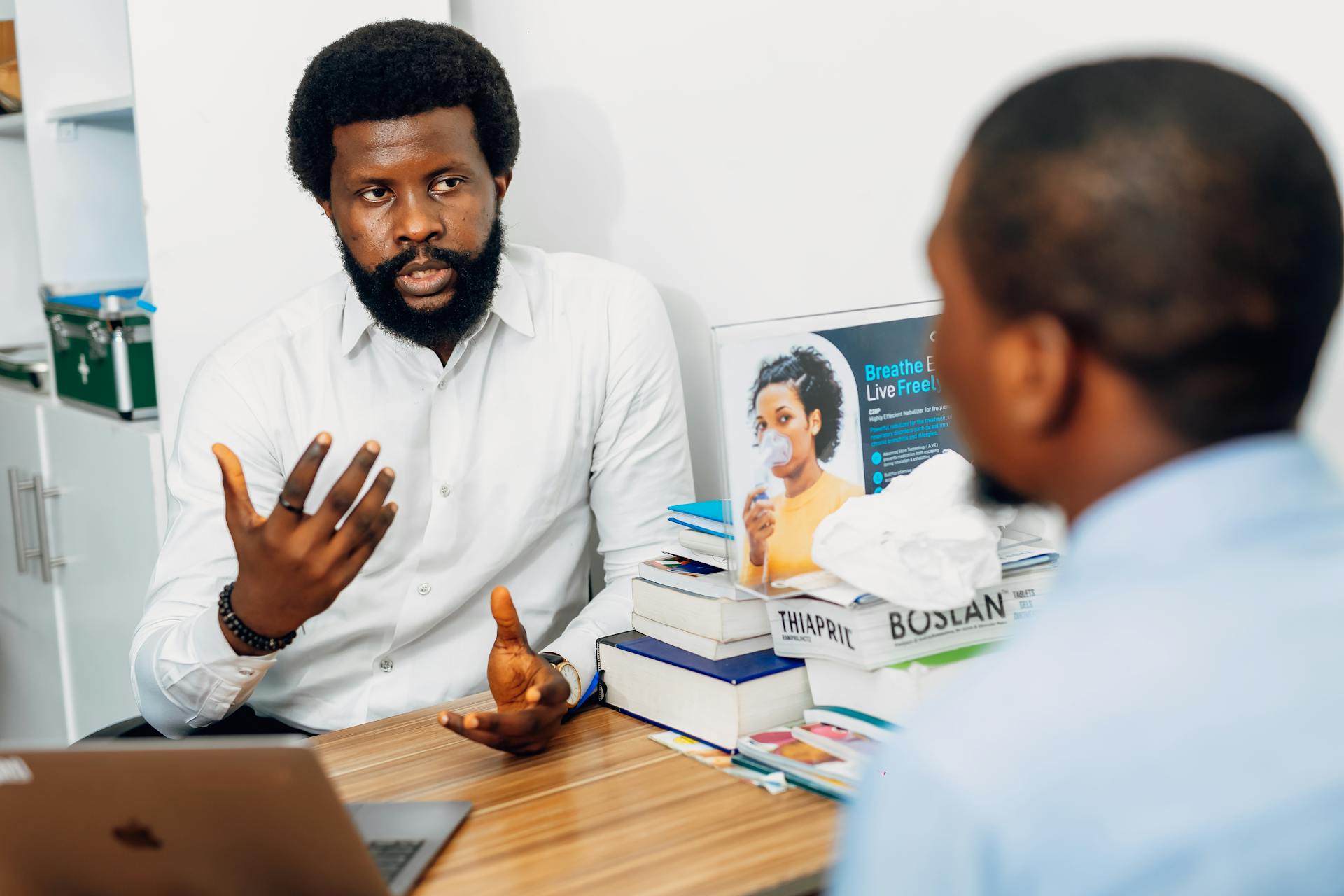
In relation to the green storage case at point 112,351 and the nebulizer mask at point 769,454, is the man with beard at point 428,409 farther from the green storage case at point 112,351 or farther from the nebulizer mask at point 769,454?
the green storage case at point 112,351

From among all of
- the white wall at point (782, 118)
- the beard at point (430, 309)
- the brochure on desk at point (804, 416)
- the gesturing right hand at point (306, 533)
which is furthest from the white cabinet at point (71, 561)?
the brochure on desk at point (804, 416)

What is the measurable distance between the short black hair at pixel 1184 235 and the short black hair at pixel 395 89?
1.16 m

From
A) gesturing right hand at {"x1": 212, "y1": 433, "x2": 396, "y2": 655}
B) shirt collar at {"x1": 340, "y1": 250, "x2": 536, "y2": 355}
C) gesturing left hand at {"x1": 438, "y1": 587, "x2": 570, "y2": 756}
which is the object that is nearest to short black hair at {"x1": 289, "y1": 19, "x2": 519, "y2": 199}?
shirt collar at {"x1": 340, "y1": 250, "x2": 536, "y2": 355}

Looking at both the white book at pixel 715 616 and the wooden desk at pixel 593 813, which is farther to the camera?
the white book at pixel 715 616

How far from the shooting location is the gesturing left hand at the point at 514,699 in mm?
1064

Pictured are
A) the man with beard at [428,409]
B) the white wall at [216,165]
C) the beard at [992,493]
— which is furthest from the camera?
the white wall at [216,165]

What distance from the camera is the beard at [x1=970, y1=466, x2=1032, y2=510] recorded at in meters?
0.68

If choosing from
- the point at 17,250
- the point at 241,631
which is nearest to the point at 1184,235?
the point at 241,631

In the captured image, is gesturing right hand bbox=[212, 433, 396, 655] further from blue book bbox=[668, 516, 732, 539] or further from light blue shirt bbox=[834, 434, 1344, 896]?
light blue shirt bbox=[834, 434, 1344, 896]

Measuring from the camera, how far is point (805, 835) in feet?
2.94

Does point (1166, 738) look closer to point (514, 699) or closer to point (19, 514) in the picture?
point (514, 699)

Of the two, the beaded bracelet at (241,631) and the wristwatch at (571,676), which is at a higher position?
the beaded bracelet at (241,631)

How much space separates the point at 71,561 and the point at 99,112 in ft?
2.76

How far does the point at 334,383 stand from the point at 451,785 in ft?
2.33
